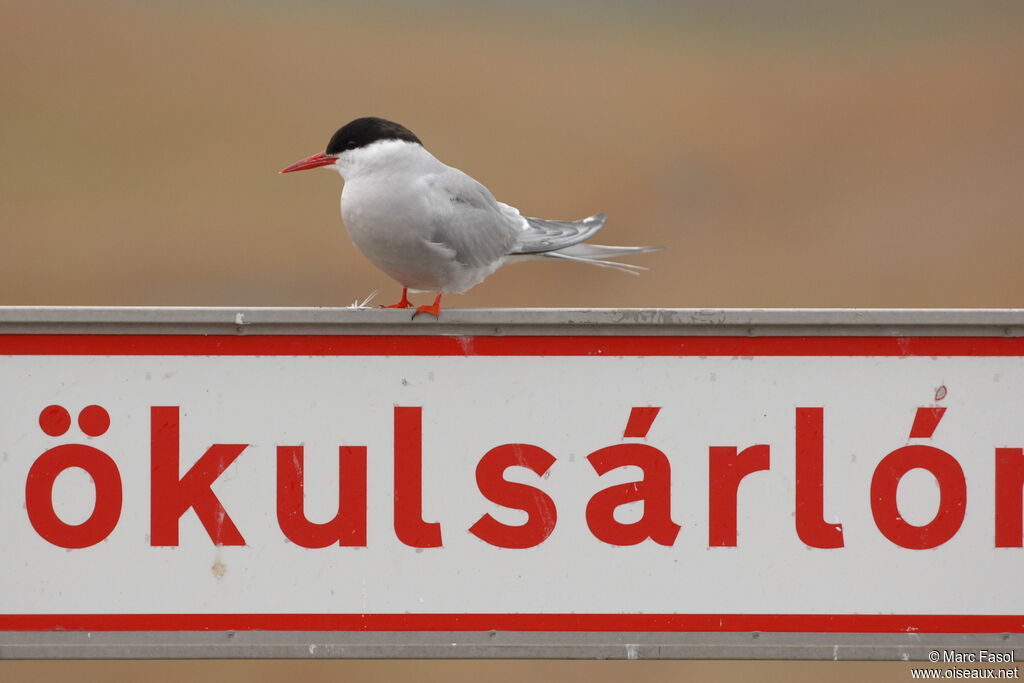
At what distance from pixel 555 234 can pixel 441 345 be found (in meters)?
1.04

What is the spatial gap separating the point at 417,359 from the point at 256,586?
0.55 m

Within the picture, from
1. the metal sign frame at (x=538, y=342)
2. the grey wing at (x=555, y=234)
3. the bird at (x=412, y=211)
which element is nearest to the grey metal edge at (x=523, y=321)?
the metal sign frame at (x=538, y=342)

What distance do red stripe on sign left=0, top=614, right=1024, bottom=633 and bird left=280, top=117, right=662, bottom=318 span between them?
2.57 feet

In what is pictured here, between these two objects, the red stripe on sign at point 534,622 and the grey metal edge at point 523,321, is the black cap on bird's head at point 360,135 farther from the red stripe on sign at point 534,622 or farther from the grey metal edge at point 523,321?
the red stripe on sign at point 534,622

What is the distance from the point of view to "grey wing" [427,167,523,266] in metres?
2.76

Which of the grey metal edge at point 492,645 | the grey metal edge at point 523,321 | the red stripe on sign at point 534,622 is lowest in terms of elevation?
the grey metal edge at point 492,645

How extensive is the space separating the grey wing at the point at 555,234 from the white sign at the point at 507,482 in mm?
938

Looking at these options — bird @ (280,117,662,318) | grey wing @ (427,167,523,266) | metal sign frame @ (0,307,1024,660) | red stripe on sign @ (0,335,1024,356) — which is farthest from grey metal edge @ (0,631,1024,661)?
grey wing @ (427,167,523,266)

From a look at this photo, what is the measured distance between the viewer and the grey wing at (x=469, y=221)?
109 inches

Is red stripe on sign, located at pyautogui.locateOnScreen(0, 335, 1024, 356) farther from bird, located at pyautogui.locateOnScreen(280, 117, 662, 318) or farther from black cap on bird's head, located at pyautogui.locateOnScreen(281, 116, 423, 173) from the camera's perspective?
black cap on bird's head, located at pyautogui.locateOnScreen(281, 116, 423, 173)

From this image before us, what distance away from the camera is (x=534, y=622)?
2.11m

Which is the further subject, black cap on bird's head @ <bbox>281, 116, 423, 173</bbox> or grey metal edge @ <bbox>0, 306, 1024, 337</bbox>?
black cap on bird's head @ <bbox>281, 116, 423, 173</bbox>

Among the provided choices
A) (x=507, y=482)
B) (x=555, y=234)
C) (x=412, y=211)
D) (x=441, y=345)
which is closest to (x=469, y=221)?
(x=412, y=211)

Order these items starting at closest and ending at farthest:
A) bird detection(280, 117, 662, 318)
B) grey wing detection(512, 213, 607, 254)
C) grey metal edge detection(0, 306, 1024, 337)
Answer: grey metal edge detection(0, 306, 1024, 337) < bird detection(280, 117, 662, 318) < grey wing detection(512, 213, 607, 254)
